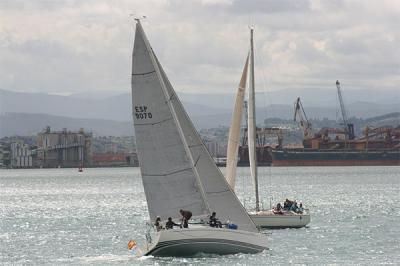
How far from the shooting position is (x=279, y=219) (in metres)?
51.4

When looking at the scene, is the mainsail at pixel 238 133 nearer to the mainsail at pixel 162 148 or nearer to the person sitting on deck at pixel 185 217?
the mainsail at pixel 162 148

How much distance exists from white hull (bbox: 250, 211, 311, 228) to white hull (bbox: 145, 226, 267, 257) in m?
14.7

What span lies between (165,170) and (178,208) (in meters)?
1.34

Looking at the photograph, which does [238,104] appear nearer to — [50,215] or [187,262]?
[187,262]

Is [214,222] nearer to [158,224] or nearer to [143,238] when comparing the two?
[158,224]

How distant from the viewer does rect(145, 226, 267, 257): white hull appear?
113 ft

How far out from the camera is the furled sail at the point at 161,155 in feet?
114

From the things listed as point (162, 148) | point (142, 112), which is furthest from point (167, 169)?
point (142, 112)

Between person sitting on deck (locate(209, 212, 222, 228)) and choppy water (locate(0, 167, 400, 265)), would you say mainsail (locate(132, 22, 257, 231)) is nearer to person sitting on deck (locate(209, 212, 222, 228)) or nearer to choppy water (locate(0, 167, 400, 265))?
person sitting on deck (locate(209, 212, 222, 228))

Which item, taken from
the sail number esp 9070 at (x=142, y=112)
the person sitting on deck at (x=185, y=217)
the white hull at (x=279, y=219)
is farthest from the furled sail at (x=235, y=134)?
the person sitting on deck at (x=185, y=217)

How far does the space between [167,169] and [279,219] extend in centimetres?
1706

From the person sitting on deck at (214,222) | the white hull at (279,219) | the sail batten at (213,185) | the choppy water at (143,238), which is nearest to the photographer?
the person sitting on deck at (214,222)

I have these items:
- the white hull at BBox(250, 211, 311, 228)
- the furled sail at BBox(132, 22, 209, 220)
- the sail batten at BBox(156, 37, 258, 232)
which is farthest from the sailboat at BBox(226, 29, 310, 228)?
the furled sail at BBox(132, 22, 209, 220)

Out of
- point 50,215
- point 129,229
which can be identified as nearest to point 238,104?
point 129,229
